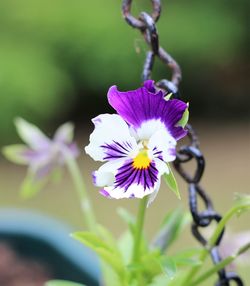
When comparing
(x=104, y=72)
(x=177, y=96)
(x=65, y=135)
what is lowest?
(x=177, y=96)

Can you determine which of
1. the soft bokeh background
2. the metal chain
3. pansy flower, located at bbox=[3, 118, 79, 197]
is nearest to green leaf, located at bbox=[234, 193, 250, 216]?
the metal chain

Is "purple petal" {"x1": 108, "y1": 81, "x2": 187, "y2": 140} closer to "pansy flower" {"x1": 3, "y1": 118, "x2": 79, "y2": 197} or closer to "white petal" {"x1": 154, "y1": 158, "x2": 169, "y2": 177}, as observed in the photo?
"white petal" {"x1": 154, "y1": 158, "x2": 169, "y2": 177}

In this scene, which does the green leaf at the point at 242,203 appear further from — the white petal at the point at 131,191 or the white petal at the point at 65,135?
the white petal at the point at 65,135

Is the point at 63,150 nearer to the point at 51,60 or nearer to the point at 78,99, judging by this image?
the point at 51,60

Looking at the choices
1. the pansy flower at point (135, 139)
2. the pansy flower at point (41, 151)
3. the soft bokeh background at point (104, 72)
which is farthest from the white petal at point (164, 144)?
the soft bokeh background at point (104, 72)

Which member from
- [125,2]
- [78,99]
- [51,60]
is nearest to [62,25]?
[51,60]

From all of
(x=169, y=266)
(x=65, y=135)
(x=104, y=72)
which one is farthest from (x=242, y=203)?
(x=104, y=72)

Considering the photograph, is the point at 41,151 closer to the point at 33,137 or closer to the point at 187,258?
the point at 33,137
